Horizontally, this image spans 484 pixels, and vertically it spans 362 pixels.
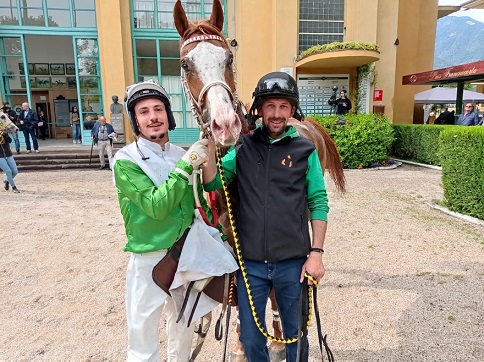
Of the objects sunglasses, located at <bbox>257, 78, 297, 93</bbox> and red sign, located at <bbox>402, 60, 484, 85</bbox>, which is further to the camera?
red sign, located at <bbox>402, 60, 484, 85</bbox>

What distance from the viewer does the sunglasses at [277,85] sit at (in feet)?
6.31

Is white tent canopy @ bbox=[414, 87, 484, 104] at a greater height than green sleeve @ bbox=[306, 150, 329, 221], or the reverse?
white tent canopy @ bbox=[414, 87, 484, 104]

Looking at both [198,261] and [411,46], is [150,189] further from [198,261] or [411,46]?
[411,46]

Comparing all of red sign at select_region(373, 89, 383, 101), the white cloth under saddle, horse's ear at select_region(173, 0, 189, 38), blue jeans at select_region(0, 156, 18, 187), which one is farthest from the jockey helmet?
red sign at select_region(373, 89, 383, 101)

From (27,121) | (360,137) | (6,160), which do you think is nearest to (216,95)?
(6,160)

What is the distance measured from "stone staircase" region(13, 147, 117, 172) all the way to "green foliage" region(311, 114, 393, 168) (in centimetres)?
817

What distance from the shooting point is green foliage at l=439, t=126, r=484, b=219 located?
19.2 ft

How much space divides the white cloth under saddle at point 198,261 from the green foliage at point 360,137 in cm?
1011

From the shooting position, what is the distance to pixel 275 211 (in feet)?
6.23

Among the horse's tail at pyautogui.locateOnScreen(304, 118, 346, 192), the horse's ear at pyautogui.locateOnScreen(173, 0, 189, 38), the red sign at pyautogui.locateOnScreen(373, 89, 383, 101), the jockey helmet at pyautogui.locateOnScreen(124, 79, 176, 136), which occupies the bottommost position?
the horse's tail at pyautogui.locateOnScreen(304, 118, 346, 192)

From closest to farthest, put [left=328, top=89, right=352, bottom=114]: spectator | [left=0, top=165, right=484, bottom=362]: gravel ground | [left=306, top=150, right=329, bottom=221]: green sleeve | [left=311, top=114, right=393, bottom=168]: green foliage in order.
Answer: [left=306, top=150, right=329, bottom=221]: green sleeve → [left=0, top=165, right=484, bottom=362]: gravel ground → [left=311, top=114, right=393, bottom=168]: green foliage → [left=328, top=89, right=352, bottom=114]: spectator

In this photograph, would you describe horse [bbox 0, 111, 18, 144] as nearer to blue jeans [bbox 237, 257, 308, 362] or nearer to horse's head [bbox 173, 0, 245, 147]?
horse's head [bbox 173, 0, 245, 147]

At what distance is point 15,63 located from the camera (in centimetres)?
1455

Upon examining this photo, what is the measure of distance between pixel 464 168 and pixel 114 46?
12.7 meters
